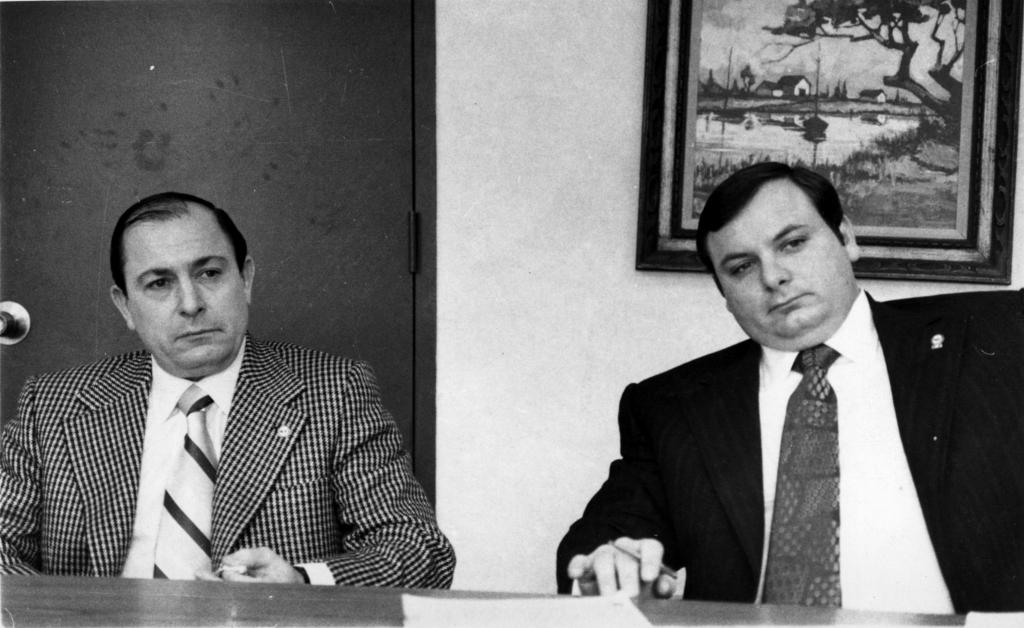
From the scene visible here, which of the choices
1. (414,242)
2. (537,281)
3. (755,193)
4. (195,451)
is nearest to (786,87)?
(537,281)

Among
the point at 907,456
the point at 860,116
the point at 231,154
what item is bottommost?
the point at 907,456

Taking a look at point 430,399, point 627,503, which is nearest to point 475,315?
point 430,399

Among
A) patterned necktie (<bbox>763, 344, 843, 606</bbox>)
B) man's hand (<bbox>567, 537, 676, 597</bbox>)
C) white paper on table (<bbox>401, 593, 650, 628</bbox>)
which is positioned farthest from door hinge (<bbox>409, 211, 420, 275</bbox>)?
white paper on table (<bbox>401, 593, 650, 628</bbox>)

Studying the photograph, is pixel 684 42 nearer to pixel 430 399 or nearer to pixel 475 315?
pixel 475 315

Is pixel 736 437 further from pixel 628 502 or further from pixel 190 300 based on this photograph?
pixel 190 300

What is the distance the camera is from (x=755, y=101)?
9.78 feet

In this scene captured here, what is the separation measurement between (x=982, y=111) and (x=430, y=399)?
1.53m

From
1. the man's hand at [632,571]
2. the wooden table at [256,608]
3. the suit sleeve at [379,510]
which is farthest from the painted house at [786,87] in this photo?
the wooden table at [256,608]

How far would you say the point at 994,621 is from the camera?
143cm

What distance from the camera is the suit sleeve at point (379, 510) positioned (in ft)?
6.99

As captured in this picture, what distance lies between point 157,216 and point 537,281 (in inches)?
43.5

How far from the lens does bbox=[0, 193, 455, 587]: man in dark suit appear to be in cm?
225

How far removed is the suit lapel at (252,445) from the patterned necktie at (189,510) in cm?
5

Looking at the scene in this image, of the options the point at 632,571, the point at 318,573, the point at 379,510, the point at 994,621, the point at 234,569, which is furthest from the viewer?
the point at 379,510
